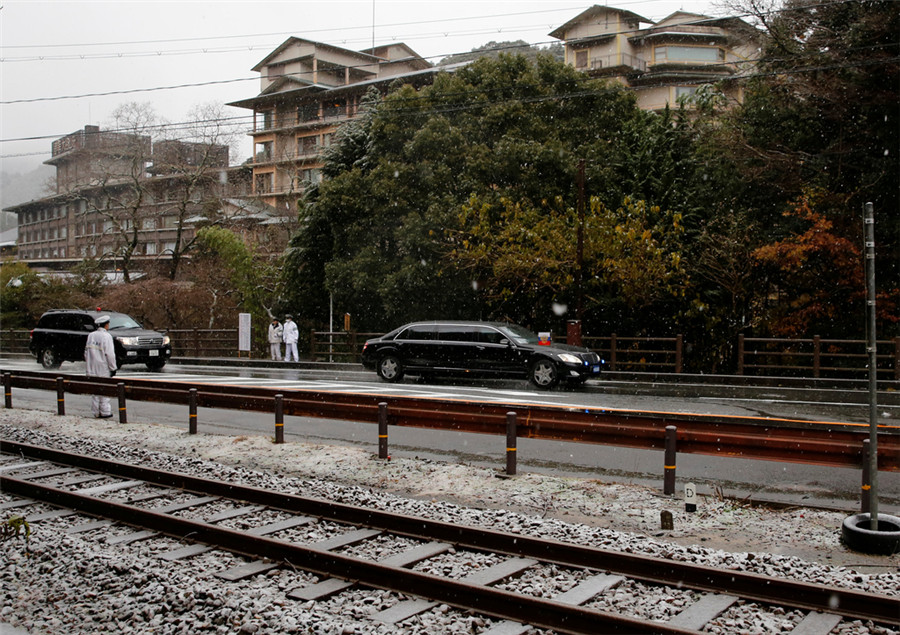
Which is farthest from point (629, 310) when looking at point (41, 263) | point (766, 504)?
point (41, 263)

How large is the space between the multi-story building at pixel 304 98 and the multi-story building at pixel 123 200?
319cm

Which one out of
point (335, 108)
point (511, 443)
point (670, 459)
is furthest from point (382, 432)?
point (335, 108)

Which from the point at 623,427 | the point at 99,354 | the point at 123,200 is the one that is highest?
the point at 123,200

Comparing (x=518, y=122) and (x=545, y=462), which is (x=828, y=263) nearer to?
(x=518, y=122)

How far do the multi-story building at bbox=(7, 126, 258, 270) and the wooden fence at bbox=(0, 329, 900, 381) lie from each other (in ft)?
27.2

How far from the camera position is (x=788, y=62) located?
79.3 ft

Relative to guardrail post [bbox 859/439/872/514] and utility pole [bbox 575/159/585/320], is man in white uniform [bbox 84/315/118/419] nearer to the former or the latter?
guardrail post [bbox 859/439/872/514]

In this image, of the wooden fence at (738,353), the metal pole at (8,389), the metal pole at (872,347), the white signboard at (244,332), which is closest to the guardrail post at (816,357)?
the wooden fence at (738,353)

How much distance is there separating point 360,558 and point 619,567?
2.01m

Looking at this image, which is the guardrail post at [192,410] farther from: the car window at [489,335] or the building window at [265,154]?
the building window at [265,154]

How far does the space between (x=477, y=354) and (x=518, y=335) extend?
114 centimetres

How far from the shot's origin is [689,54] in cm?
5069

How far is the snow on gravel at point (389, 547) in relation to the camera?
534cm

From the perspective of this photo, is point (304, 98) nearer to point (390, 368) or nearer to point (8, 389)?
point (390, 368)
